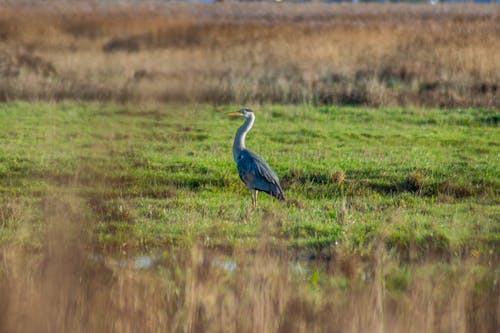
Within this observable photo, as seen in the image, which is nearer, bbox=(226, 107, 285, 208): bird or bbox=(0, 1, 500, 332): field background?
bbox=(0, 1, 500, 332): field background

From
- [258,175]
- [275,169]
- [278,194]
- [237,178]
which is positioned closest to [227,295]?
[278,194]

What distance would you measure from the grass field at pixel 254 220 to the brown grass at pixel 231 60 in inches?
47.9

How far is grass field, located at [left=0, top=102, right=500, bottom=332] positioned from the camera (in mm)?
5047

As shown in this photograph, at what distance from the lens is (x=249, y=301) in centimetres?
504

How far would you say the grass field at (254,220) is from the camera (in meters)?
5.05

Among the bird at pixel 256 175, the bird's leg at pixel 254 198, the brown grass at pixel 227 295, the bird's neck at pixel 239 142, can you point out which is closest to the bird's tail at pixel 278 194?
the bird at pixel 256 175

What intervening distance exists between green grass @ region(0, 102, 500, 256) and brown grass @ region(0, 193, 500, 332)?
0.91 ft

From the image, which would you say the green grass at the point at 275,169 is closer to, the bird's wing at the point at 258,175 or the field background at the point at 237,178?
the field background at the point at 237,178

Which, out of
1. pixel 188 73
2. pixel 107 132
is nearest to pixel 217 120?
pixel 188 73

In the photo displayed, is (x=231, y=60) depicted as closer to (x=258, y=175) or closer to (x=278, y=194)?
(x=258, y=175)

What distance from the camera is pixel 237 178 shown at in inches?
388

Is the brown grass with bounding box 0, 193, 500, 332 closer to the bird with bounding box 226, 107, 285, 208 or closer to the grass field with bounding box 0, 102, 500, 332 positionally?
the grass field with bounding box 0, 102, 500, 332

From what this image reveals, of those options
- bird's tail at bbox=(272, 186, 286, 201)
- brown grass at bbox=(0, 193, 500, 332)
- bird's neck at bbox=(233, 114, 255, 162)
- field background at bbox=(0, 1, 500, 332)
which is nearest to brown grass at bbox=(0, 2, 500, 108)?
field background at bbox=(0, 1, 500, 332)

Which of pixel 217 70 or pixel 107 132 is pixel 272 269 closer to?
pixel 107 132
